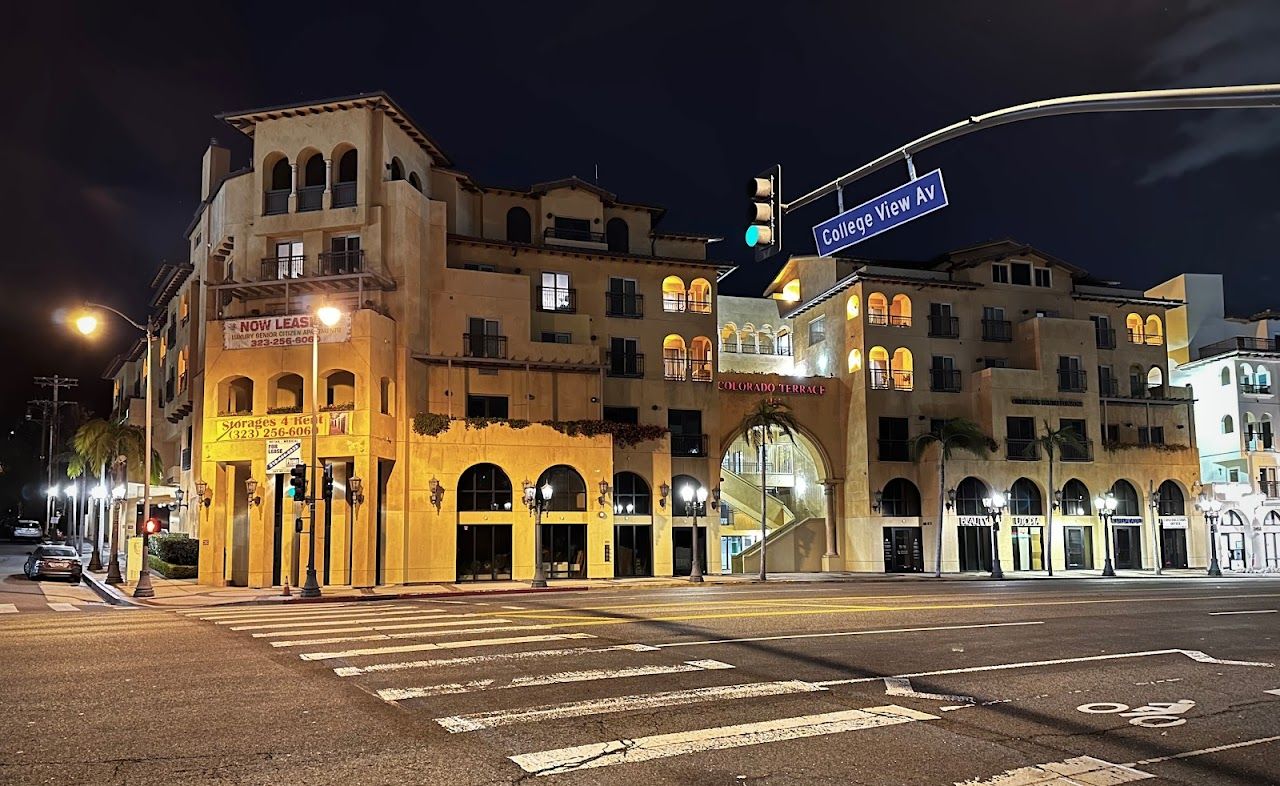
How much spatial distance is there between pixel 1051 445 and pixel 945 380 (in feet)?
21.1

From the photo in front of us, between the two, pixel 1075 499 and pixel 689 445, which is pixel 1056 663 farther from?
pixel 1075 499

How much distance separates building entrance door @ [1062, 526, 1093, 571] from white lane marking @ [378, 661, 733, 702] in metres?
48.1

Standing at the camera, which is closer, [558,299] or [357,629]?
[357,629]

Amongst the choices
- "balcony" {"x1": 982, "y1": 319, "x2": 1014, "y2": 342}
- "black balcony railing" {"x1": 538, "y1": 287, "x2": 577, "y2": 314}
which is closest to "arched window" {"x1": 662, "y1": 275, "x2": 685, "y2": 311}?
"black balcony railing" {"x1": 538, "y1": 287, "x2": 577, "y2": 314}

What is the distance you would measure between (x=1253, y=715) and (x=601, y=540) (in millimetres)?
34723

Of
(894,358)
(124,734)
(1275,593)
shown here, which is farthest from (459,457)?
(124,734)

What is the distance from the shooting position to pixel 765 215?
1491cm

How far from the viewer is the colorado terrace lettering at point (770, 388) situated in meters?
51.7

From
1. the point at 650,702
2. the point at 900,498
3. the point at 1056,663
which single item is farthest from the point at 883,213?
the point at 900,498

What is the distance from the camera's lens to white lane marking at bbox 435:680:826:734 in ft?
31.9

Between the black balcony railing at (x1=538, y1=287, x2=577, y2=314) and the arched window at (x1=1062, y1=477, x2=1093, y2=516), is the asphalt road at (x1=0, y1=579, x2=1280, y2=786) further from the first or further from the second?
the arched window at (x1=1062, y1=477, x2=1093, y2=516)

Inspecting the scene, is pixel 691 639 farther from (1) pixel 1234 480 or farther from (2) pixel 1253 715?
(1) pixel 1234 480

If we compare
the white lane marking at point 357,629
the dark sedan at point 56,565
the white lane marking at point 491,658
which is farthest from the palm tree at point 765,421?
the white lane marking at point 491,658

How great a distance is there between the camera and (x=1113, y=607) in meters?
22.5
